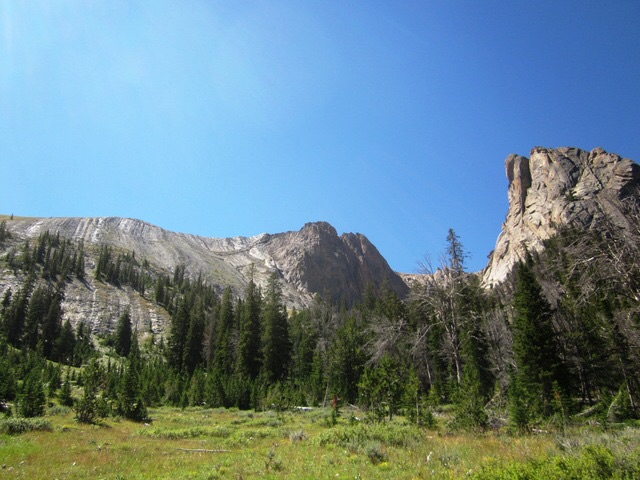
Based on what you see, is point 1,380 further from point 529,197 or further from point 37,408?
point 529,197

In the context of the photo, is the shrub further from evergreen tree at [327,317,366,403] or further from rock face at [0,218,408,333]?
rock face at [0,218,408,333]

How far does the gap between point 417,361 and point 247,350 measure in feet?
78.4

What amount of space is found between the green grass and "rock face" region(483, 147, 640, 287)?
10744 centimetres

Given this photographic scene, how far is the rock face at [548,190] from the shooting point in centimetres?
11469

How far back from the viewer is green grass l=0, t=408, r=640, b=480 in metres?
6.54

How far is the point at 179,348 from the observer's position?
6444 centimetres

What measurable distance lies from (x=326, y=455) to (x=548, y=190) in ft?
484

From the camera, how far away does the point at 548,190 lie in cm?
13050

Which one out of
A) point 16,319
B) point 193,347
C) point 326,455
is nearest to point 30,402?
point 326,455

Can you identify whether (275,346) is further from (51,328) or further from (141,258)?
(141,258)

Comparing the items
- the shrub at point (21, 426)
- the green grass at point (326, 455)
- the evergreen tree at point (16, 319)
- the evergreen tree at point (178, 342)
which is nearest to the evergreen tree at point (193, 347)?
the evergreen tree at point (178, 342)

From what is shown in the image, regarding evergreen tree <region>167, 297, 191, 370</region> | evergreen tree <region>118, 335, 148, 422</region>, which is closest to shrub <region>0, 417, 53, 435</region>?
evergreen tree <region>118, 335, 148, 422</region>

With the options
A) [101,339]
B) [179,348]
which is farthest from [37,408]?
[101,339]

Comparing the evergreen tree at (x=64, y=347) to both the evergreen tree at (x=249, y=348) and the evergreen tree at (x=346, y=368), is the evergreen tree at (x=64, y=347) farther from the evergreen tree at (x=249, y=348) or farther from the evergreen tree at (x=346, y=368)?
the evergreen tree at (x=346, y=368)
